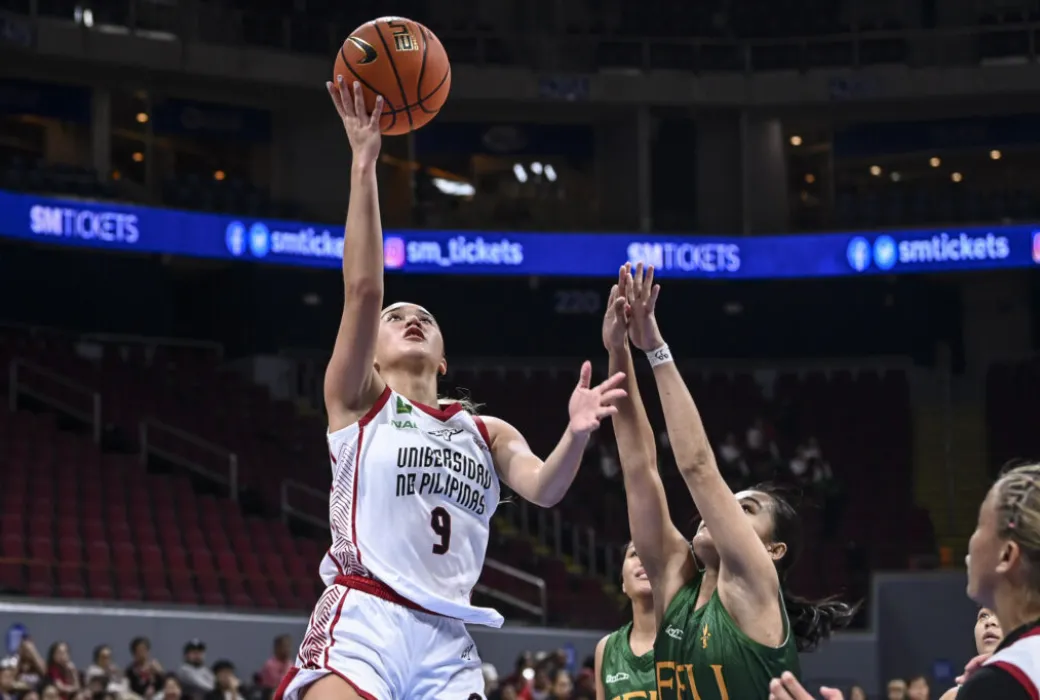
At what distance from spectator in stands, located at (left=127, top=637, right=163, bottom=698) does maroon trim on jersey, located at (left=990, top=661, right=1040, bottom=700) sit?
1009 cm

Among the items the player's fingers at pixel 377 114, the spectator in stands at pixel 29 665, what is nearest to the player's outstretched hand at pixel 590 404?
the player's fingers at pixel 377 114

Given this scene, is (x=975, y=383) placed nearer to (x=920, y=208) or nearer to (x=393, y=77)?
(x=920, y=208)

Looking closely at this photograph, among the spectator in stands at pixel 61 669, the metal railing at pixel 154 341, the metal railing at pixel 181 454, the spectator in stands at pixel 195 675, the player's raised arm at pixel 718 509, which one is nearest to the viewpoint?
the player's raised arm at pixel 718 509

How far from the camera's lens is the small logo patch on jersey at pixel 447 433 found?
4.71m

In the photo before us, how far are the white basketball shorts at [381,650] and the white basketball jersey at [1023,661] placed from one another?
6.49 ft

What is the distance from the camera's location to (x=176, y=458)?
758 inches

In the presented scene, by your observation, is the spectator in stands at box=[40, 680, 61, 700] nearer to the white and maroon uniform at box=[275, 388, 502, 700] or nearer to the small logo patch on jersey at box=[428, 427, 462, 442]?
the white and maroon uniform at box=[275, 388, 502, 700]

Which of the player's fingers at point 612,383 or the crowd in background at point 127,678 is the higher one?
the player's fingers at point 612,383

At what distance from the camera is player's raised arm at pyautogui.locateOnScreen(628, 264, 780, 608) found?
4219 millimetres

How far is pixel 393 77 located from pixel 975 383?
21911mm

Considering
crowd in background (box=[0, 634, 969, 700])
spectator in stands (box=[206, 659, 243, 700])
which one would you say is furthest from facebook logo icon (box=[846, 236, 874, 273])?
spectator in stands (box=[206, 659, 243, 700])

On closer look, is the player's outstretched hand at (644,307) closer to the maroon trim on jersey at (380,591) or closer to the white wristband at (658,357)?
the white wristband at (658,357)

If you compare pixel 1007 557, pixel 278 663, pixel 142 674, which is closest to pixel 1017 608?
pixel 1007 557

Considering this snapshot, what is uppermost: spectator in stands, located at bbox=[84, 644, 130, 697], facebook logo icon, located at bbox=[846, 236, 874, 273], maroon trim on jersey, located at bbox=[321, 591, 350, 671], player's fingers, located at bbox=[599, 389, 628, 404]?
facebook logo icon, located at bbox=[846, 236, 874, 273]
